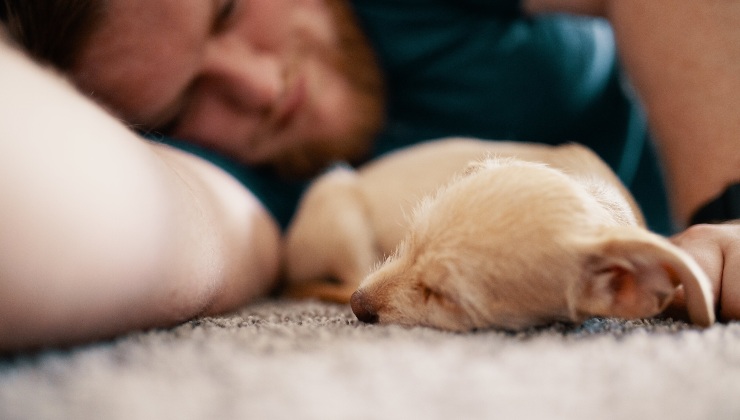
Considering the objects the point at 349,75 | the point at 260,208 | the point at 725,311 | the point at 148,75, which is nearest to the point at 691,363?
the point at 725,311

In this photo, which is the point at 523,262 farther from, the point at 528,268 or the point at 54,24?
the point at 54,24

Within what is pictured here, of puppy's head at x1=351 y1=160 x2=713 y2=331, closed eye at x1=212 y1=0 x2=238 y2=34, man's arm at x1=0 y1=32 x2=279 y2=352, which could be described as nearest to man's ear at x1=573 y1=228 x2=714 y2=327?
puppy's head at x1=351 y1=160 x2=713 y2=331

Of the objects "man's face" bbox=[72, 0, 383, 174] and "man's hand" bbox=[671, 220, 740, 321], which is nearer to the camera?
"man's hand" bbox=[671, 220, 740, 321]

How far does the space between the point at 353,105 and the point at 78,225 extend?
1.41 m

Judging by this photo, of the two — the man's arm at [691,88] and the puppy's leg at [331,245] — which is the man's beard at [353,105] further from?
the man's arm at [691,88]

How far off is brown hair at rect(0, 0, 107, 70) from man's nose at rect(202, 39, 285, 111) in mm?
357

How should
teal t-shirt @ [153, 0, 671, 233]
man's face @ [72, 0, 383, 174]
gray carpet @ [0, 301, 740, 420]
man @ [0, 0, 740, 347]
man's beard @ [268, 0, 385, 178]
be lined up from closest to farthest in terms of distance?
gray carpet @ [0, 301, 740, 420] → man @ [0, 0, 740, 347] → man's face @ [72, 0, 383, 174] → teal t-shirt @ [153, 0, 671, 233] → man's beard @ [268, 0, 385, 178]

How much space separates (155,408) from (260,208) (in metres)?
0.99

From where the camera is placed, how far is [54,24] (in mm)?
1132

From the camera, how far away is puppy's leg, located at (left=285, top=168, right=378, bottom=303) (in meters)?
1.44

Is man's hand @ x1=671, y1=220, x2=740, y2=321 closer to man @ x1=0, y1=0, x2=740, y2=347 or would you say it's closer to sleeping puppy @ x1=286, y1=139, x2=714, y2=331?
man @ x1=0, y1=0, x2=740, y2=347

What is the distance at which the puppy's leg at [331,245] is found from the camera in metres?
1.44

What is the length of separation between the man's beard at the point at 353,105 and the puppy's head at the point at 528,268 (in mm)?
1035

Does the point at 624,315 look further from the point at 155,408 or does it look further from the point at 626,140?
the point at 626,140
